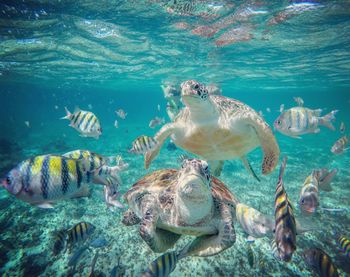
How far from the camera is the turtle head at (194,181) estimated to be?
2854 mm

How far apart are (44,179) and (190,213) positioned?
86.7 inches

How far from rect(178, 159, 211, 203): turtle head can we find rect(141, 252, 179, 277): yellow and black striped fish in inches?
48.7

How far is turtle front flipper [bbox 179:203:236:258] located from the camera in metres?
3.06

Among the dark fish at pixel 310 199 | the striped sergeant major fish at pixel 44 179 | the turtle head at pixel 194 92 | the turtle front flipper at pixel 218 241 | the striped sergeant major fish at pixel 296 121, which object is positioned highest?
the turtle head at pixel 194 92

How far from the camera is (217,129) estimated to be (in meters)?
5.43

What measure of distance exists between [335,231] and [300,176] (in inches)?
270

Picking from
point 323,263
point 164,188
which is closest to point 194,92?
point 164,188

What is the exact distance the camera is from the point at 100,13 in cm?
1141

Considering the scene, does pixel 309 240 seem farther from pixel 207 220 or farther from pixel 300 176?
pixel 300 176

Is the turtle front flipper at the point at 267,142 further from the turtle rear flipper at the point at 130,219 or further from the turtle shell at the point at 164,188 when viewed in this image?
the turtle rear flipper at the point at 130,219

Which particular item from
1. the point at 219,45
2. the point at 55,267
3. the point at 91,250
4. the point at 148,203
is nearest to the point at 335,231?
the point at 148,203

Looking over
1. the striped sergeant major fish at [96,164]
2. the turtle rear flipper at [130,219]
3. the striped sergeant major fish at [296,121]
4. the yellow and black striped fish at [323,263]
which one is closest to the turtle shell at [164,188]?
the turtle rear flipper at [130,219]

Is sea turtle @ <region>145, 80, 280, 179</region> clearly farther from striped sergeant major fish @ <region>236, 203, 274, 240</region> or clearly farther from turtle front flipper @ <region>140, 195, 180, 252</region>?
turtle front flipper @ <region>140, 195, 180, 252</region>

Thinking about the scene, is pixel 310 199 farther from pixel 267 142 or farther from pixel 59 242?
pixel 59 242
